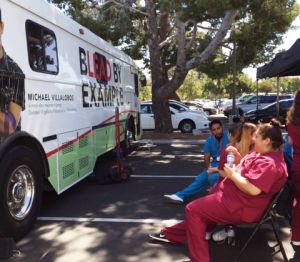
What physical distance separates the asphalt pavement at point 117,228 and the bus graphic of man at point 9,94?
1.31 m


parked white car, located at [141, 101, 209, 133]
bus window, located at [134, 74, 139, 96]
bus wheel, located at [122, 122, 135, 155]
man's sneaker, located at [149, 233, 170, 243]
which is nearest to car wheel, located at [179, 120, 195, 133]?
parked white car, located at [141, 101, 209, 133]

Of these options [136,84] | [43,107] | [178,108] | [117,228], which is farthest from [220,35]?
[117,228]

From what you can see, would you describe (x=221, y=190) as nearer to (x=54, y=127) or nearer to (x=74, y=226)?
(x=74, y=226)

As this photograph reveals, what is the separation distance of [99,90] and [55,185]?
9.79 ft

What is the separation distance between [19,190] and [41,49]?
1825mm

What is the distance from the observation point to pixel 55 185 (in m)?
6.14

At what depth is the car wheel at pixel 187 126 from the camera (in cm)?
2014

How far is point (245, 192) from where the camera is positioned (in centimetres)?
397

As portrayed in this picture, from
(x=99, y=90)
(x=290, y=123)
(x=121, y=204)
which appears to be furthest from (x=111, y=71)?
(x=290, y=123)

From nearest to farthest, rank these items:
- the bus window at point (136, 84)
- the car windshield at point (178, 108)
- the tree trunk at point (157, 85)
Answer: the bus window at point (136, 84), the tree trunk at point (157, 85), the car windshield at point (178, 108)

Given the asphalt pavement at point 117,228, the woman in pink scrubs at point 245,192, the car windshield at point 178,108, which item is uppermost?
the car windshield at point 178,108

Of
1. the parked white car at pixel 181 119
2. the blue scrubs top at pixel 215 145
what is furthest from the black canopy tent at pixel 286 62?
the parked white car at pixel 181 119

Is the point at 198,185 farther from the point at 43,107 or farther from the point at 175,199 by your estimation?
the point at 43,107

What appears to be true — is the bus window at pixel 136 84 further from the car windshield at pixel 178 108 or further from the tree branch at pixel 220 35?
the car windshield at pixel 178 108
